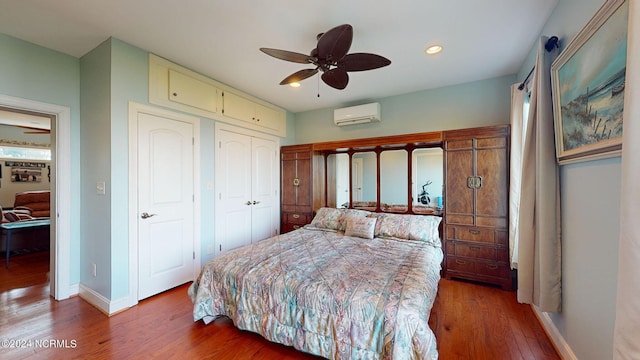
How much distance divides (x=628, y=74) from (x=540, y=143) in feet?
3.68

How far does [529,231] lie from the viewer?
2.01 metres

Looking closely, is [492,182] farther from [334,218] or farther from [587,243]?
[334,218]

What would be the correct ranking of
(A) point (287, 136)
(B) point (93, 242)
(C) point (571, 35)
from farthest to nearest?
(A) point (287, 136)
(B) point (93, 242)
(C) point (571, 35)

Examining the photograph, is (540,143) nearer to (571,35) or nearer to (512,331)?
(571,35)

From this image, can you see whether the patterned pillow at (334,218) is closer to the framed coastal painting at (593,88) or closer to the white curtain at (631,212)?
the framed coastal painting at (593,88)

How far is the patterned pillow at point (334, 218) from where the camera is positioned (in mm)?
3369

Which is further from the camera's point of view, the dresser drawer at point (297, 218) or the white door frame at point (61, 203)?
the dresser drawer at point (297, 218)

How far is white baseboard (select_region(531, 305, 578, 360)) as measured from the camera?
1685mm

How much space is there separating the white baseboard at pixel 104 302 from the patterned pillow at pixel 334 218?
226 centimetres

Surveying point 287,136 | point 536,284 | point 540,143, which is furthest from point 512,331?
point 287,136

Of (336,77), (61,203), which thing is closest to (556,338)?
(336,77)

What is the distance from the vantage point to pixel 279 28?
7.16 feet

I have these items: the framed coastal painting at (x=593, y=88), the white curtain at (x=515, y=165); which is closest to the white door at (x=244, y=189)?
the white curtain at (x=515, y=165)

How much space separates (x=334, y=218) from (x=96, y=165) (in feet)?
9.09
